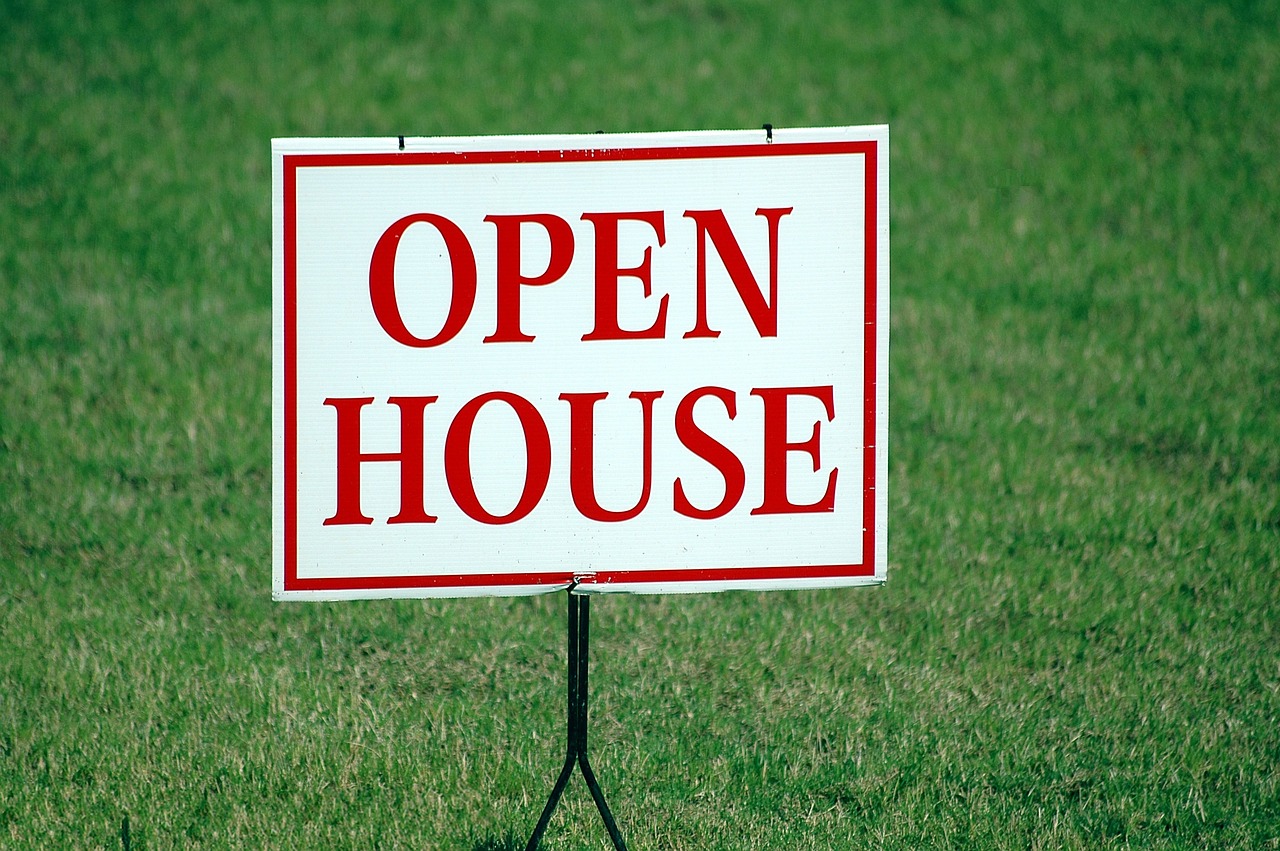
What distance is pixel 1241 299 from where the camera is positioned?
333 inches

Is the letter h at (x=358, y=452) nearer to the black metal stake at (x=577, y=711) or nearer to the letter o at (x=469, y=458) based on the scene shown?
the letter o at (x=469, y=458)

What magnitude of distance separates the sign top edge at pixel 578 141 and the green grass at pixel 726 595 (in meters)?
2.07

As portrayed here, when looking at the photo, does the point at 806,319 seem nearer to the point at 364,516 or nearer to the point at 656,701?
the point at 364,516

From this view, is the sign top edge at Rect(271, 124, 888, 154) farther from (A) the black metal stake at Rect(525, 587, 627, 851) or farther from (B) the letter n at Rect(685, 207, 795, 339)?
(A) the black metal stake at Rect(525, 587, 627, 851)

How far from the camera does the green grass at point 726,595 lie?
4723 mm

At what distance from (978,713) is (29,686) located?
330cm

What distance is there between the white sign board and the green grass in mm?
1190

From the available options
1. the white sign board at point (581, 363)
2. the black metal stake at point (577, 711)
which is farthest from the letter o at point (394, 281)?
the black metal stake at point (577, 711)

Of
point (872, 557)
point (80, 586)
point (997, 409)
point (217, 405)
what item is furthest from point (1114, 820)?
point (217, 405)

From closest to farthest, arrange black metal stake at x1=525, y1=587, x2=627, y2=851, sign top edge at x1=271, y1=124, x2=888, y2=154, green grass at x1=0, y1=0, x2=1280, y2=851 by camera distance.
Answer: sign top edge at x1=271, y1=124, x2=888, y2=154, black metal stake at x1=525, y1=587, x2=627, y2=851, green grass at x1=0, y1=0, x2=1280, y2=851

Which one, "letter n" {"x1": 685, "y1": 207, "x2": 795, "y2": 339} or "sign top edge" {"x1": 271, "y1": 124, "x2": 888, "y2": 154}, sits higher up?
"sign top edge" {"x1": 271, "y1": 124, "x2": 888, "y2": 154}

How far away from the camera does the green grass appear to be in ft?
15.5

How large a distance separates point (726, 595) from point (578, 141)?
2.90 m

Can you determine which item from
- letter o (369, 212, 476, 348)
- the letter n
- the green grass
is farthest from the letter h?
the green grass
